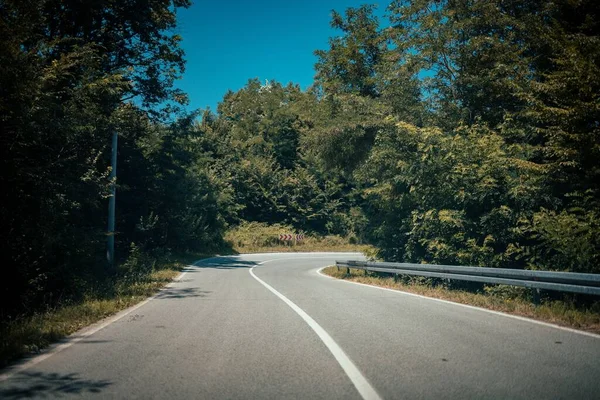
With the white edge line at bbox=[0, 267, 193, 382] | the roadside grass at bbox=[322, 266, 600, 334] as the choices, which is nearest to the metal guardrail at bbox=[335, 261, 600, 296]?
the roadside grass at bbox=[322, 266, 600, 334]

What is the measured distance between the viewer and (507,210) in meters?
13.7

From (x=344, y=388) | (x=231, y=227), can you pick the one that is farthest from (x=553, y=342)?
(x=231, y=227)

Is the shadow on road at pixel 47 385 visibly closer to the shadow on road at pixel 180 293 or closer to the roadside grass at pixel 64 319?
the roadside grass at pixel 64 319

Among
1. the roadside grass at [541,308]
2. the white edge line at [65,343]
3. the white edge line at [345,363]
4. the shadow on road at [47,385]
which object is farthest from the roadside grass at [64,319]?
the roadside grass at [541,308]

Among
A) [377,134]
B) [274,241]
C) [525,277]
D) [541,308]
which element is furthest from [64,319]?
[274,241]

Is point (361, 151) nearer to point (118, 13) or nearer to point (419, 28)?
point (419, 28)

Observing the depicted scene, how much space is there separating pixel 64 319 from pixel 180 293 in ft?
15.3

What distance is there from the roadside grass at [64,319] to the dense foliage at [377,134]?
3.16 ft

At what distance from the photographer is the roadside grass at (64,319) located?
18.6 feet

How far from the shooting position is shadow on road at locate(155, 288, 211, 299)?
11609 millimetres

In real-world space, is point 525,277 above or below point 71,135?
below

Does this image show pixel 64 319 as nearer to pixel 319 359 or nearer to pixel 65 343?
pixel 65 343

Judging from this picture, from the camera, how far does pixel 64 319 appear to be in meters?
7.73

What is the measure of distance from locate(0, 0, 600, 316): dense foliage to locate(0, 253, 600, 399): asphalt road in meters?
4.34
